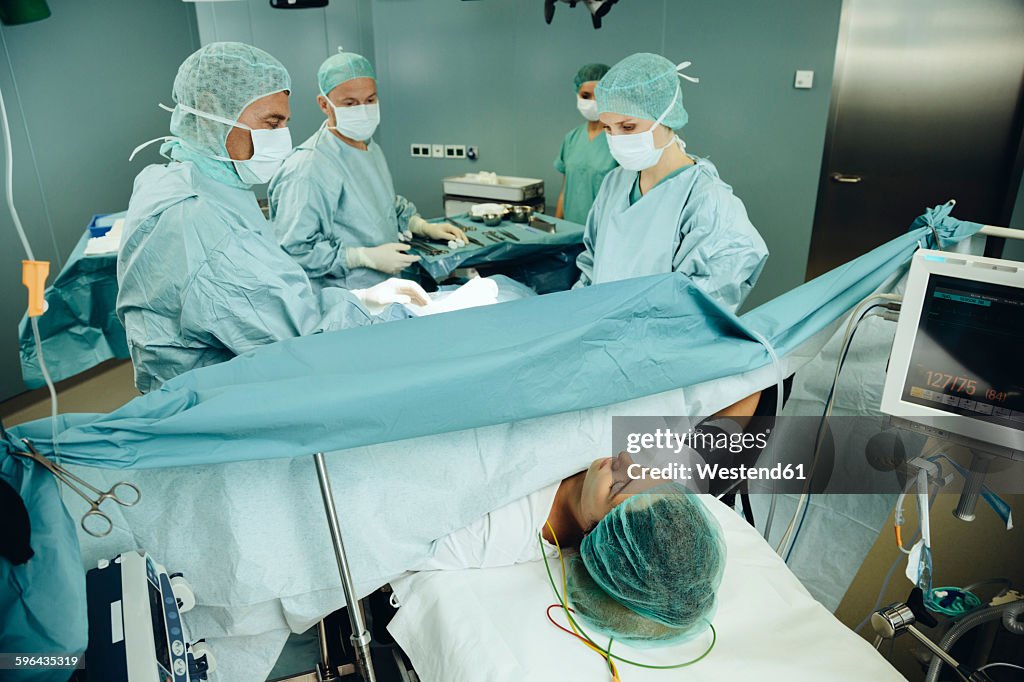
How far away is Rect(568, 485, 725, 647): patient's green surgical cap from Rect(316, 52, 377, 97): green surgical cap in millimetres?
2127

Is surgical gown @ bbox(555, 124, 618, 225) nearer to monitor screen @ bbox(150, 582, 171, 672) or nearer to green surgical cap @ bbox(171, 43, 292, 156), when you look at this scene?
green surgical cap @ bbox(171, 43, 292, 156)

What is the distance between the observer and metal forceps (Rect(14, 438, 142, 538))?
1.00 metres

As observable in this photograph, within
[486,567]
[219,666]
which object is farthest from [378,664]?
[486,567]

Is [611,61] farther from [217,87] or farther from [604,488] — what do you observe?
[604,488]

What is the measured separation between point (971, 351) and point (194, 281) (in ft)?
5.21

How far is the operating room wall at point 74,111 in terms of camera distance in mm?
3123

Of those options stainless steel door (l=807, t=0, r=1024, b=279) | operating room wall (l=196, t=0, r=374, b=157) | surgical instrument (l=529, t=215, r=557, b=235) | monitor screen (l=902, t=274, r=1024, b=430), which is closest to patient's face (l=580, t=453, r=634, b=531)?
monitor screen (l=902, t=274, r=1024, b=430)

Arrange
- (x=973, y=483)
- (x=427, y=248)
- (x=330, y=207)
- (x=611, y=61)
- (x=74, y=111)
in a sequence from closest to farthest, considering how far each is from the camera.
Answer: (x=973, y=483) < (x=330, y=207) < (x=427, y=248) < (x=74, y=111) < (x=611, y=61)

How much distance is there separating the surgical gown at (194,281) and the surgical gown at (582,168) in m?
2.15

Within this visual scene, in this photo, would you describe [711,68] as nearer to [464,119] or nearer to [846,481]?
[464,119]

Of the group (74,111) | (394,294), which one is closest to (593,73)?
(394,294)

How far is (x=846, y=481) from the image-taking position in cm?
188

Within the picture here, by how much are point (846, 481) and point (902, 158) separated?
2.49 m

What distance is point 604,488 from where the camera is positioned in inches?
52.9
